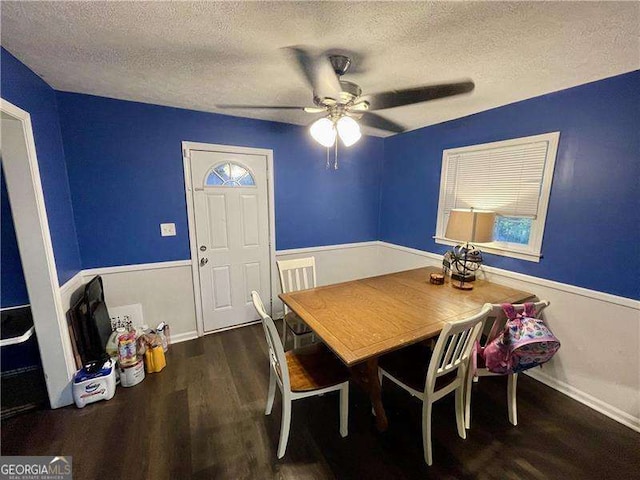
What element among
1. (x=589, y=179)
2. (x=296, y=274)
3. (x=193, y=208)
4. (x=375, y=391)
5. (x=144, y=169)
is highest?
(x=144, y=169)

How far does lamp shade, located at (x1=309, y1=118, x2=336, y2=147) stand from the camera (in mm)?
1586

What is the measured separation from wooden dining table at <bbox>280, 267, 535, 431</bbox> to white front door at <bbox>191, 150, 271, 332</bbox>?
114 cm

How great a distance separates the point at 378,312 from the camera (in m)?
1.70

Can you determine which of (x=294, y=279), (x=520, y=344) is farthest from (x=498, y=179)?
(x=294, y=279)

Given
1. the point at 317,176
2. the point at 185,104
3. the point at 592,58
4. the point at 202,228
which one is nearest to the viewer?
the point at 592,58

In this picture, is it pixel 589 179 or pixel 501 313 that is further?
pixel 589 179

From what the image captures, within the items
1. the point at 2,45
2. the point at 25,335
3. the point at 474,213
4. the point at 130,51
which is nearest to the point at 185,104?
the point at 130,51

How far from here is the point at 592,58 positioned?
150 centimetres

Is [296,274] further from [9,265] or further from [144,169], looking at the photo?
[9,265]

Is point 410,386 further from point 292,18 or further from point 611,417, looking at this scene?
point 292,18

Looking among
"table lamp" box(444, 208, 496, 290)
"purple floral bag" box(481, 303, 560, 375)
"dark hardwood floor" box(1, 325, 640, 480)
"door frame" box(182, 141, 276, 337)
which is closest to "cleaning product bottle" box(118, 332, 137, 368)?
"dark hardwood floor" box(1, 325, 640, 480)

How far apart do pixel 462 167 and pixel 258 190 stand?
7.23ft

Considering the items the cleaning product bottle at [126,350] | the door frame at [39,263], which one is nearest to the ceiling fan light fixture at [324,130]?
the door frame at [39,263]

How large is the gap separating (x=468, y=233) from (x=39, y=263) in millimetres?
3023
